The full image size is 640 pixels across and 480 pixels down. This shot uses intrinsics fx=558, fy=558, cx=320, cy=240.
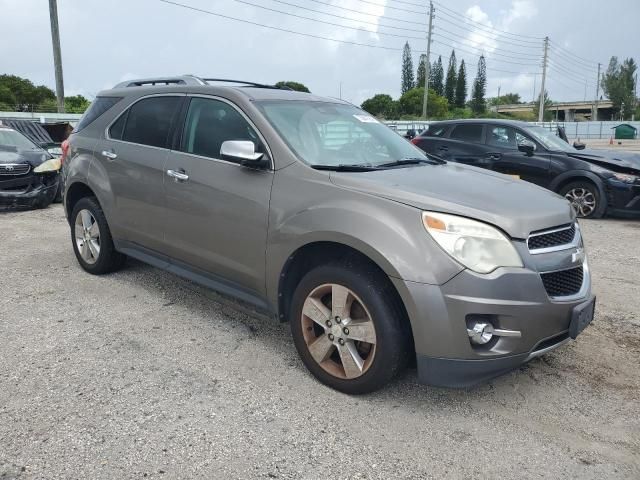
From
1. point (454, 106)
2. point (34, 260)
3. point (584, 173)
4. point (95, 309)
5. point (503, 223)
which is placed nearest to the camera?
point (503, 223)

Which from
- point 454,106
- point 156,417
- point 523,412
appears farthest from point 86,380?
point 454,106

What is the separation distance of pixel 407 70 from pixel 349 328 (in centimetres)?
9916

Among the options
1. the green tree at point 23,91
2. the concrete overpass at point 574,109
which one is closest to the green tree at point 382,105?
the concrete overpass at point 574,109

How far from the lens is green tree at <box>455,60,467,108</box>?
10369 centimetres

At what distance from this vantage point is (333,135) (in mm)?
3838

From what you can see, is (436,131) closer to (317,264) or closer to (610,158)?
(610,158)

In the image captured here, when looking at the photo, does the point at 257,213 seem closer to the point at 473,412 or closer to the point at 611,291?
the point at 473,412

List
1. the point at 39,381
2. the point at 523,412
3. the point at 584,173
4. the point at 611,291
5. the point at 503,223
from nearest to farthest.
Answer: the point at 503,223 < the point at 523,412 < the point at 39,381 < the point at 611,291 < the point at 584,173

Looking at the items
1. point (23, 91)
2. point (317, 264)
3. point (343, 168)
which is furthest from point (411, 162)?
point (23, 91)

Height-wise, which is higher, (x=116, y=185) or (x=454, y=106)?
(x=454, y=106)

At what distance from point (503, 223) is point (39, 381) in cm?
277

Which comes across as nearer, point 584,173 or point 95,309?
point 95,309

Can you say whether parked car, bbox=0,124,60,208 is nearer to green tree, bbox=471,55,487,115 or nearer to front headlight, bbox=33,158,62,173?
front headlight, bbox=33,158,62,173

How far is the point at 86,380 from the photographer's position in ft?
10.8
